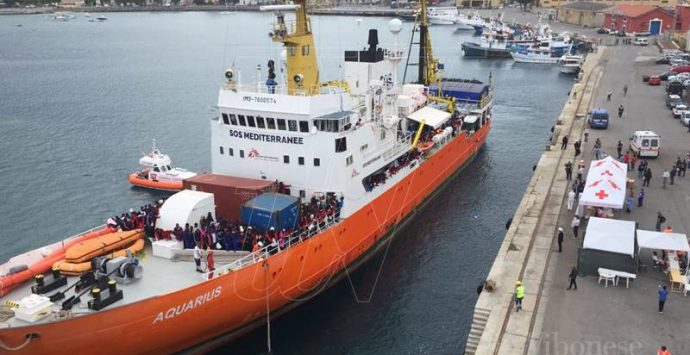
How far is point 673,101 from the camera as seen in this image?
162 feet

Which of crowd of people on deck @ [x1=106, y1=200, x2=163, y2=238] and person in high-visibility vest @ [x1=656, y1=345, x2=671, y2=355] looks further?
crowd of people on deck @ [x1=106, y1=200, x2=163, y2=238]

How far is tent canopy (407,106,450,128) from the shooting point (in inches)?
1414

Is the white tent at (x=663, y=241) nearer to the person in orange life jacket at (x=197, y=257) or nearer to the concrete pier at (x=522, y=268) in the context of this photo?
the concrete pier at (x=522, y=268)

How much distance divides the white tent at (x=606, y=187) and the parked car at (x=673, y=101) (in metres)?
25.3

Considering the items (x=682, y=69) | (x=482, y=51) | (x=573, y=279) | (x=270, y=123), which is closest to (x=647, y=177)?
(x=573, y=279)

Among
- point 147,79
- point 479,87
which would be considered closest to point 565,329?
point 479,87

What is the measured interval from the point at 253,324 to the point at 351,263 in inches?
242

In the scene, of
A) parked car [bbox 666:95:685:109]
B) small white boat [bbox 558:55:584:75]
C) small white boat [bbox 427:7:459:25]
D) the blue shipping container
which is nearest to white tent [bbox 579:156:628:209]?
the blue shipping container

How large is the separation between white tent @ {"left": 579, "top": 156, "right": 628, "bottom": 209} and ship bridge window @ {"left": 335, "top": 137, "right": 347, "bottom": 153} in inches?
406

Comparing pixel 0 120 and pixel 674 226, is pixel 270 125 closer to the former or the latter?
pixel 674 226

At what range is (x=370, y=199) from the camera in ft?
90.0

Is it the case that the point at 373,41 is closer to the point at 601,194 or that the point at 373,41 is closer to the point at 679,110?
the point at 601,194

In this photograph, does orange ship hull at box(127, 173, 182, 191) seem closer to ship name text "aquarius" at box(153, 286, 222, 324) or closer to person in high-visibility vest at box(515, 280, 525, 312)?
ship name text "aquarius" at box(153, 286, 222, 324)

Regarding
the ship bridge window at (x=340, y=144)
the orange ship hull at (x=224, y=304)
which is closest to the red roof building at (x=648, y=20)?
the orange ship hull at (x=224, y=304)
